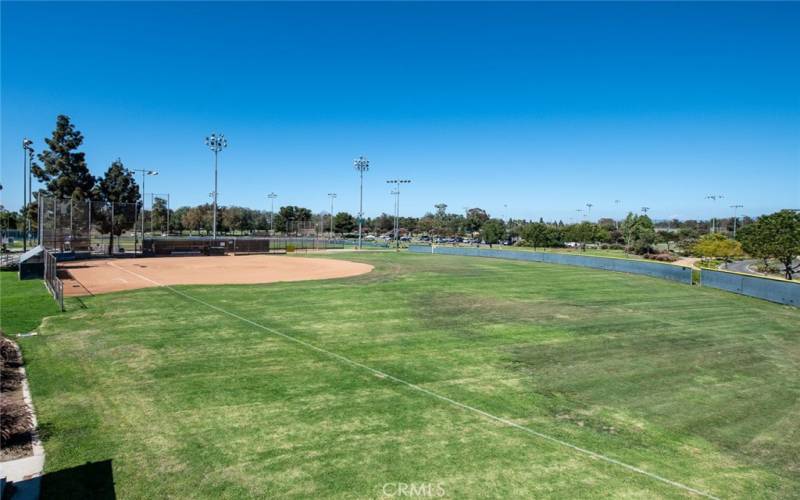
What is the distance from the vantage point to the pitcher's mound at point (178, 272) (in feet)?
85.5

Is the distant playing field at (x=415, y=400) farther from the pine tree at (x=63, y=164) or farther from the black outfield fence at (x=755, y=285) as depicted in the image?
the pine tree at (x=63, y=164)

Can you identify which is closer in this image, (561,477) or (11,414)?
(561,477)

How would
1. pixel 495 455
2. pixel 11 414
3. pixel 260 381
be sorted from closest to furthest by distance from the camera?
pixel 495 455, pixel 11 414, pixel 260 381

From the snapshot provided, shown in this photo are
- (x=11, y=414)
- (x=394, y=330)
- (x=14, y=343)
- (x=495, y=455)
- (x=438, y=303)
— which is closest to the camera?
(x=495, y=455)

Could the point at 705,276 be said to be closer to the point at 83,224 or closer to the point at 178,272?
the point at 178,272

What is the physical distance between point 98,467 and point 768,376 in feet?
49.4

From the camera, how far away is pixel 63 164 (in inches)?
1726

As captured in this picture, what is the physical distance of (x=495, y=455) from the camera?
7598 mm

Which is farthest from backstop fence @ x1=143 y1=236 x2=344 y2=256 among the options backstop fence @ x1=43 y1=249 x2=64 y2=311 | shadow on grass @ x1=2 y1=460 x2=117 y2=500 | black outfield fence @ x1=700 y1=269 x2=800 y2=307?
black outfield fence @ x1=700 y1=269 x2=800 y2=307

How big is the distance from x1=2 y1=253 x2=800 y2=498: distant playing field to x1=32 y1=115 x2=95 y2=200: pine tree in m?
30.0

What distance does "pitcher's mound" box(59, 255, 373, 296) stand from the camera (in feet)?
85.5

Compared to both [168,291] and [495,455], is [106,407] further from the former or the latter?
[168,291]

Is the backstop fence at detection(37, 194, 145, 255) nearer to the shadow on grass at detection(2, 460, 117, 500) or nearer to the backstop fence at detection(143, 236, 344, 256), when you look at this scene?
the backstop fence at detection(143, 236, 344, 256)

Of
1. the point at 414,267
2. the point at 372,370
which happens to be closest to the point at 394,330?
the point at 372,370
